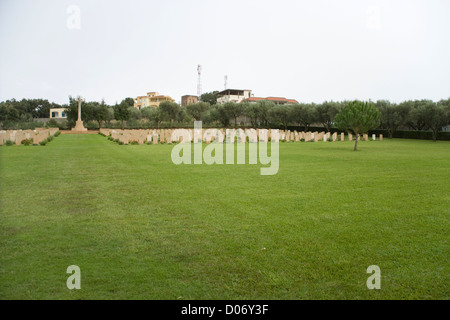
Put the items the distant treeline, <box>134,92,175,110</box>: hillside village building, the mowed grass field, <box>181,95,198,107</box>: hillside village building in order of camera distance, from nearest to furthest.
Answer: the mowed grass field < the distant treeline < <box>134,92,175,110</box>: hillside village building < <box>181,95,198,107</box>: hillside village building

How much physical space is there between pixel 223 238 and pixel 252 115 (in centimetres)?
5357

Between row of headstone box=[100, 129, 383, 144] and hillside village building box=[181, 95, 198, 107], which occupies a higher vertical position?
hillside village building box=[181, 95, 198, 107]

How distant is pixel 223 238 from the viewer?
5.25 m

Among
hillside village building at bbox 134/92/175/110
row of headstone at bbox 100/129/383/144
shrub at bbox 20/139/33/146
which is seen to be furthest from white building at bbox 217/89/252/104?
shrub at bbox 20/139/33/146

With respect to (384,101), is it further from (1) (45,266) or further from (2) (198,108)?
(1) (45,266)

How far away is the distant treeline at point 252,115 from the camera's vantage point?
118 feet

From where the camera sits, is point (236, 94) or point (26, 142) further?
point (236, 94)

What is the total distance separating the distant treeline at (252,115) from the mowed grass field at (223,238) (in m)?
30.1

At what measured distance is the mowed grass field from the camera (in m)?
3.74

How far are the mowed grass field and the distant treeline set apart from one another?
3014 cm

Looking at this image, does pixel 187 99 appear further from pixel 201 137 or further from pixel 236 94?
pixel 201 137

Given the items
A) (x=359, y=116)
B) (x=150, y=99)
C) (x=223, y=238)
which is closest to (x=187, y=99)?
(x=150, y=99)

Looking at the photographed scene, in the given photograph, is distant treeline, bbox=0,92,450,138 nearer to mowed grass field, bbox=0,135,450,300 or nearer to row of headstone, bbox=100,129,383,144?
row of headstone, bbox=100,129,383,144
